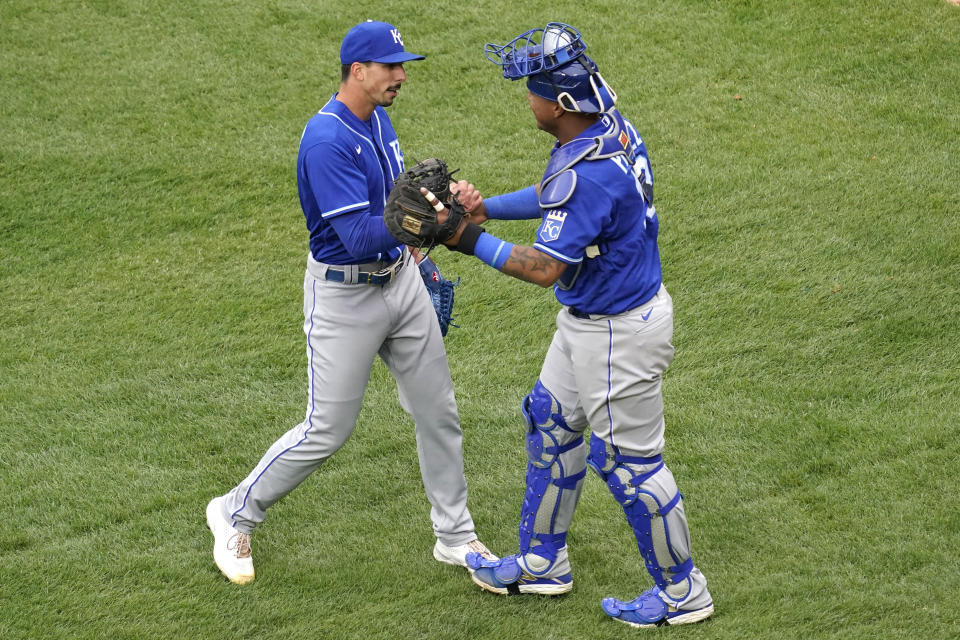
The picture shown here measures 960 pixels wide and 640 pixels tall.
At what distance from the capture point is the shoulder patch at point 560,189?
3822 mm

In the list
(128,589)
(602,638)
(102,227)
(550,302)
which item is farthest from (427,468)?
(102,227)

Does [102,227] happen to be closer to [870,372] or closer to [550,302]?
[550,302]

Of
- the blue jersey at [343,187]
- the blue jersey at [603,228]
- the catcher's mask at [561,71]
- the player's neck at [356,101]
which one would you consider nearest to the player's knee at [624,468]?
the blue jersey at [603,228]

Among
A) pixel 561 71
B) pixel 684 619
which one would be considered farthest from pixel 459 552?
pixel 561 71

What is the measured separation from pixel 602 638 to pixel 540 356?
89.5 inches

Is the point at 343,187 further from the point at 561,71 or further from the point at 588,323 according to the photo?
the point at 588,323

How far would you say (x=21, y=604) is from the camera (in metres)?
4.46

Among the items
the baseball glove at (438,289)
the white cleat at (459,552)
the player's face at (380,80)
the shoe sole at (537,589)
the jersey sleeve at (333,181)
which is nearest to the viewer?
the jersey sleeve at (333,181)

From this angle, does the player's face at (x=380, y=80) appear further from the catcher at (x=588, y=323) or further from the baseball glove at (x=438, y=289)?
the baseball glove at (x=438, y=289)

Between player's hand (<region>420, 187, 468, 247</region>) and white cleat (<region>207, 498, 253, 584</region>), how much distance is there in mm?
1697

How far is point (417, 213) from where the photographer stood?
384 centimetres

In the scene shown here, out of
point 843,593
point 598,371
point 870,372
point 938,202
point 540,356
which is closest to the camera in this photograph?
point 598,371

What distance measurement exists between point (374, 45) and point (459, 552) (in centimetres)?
218

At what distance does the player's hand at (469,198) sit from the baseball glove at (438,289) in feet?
1.90
